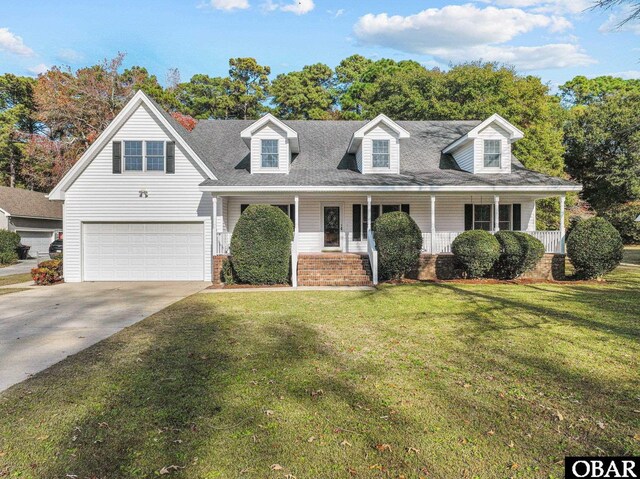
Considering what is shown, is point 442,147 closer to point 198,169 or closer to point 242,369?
point 198,169

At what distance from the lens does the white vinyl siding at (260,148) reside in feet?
48.6

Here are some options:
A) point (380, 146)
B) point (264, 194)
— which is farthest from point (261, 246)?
point (380, 146)

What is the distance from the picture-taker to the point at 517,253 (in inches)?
479

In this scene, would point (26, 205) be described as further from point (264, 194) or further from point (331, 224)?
point (331, 224)

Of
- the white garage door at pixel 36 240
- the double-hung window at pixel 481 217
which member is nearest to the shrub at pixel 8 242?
the white garage door at pixel 36 240

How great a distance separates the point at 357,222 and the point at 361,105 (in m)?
18.1

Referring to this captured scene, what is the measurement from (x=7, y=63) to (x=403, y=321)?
4400 centimetres

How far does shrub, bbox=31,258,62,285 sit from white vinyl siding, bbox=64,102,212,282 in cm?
51

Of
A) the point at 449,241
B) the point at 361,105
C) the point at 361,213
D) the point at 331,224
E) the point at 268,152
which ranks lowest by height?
the point at 449,241

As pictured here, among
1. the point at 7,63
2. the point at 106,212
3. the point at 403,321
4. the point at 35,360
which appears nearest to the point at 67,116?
the point at 7,63

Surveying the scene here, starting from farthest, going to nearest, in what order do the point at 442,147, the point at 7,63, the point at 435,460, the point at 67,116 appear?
the point at 7,63
the point at 67,116
the point at 442,147
the point at 435,460

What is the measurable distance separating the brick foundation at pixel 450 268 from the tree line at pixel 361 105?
24.8ft

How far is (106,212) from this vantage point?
45.9 ft

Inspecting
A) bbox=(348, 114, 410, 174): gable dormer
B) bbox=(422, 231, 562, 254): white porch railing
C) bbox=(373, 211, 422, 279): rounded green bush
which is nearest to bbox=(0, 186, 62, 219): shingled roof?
bbox=(348, 114, 410, 174): gable dormer
